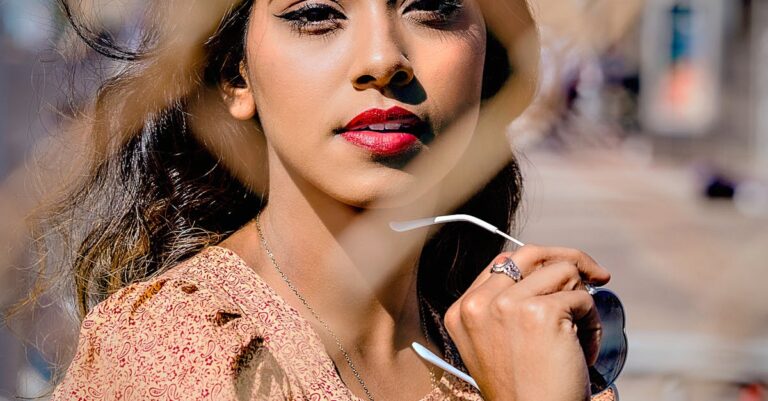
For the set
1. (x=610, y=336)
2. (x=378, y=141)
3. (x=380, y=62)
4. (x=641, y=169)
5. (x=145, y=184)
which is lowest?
(x=641, y=169)

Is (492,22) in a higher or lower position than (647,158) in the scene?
higher

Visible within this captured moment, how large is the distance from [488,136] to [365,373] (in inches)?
21.0

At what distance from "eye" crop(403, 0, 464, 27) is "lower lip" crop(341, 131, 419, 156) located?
0.18 m

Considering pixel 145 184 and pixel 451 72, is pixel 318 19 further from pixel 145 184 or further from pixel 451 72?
pixel 145 184

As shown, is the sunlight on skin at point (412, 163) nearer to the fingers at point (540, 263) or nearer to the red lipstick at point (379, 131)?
the red lipstick at point (379, 131)

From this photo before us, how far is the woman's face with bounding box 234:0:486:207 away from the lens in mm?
1431

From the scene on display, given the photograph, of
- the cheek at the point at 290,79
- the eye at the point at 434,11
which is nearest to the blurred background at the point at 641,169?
the cheek at the point at 290,79

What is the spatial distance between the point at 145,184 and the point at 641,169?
1555 centimetres

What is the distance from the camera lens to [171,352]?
1360mm

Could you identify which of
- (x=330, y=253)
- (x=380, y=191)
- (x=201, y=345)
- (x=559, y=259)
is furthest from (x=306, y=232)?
(x=559, y=259)

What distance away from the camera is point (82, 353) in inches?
56.1

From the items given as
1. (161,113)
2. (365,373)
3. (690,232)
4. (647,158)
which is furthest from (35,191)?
(647,158)

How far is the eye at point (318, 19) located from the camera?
1.47 metres

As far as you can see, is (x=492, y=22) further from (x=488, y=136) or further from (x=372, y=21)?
(x=372, y=21)
